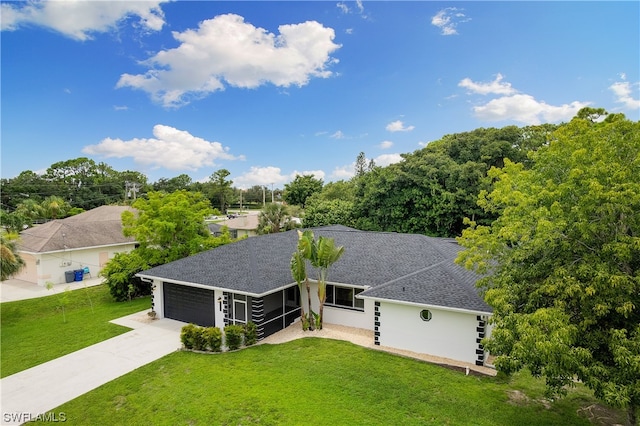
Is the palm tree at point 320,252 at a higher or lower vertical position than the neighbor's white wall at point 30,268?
higher

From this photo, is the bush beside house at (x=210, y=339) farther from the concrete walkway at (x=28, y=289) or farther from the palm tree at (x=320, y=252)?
the concrete walkway at (x=28, y=289)

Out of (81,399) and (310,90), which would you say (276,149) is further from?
(81,399)

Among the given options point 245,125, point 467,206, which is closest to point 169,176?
point 245,125

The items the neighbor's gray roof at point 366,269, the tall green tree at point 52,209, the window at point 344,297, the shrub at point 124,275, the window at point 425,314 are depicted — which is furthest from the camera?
the tall green tree at point 52,209

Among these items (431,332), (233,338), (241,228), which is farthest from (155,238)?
(241,228)

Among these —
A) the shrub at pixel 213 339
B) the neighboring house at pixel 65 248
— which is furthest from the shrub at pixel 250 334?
the neighboring house at pixel 65 248

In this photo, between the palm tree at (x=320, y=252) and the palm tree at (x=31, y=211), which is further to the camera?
the palm tree at (x=31, y=211)
